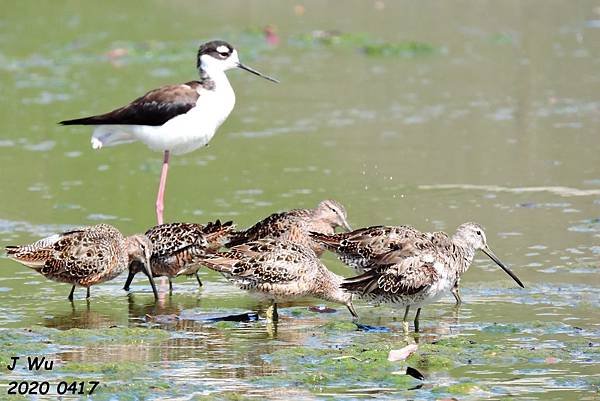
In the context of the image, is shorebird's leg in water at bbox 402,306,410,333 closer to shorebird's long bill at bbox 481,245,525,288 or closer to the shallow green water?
the shallow green water

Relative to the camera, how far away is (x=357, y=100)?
20.8 m

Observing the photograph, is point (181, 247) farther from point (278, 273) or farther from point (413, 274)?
point (413, 274)

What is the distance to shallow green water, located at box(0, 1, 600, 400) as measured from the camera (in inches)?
375

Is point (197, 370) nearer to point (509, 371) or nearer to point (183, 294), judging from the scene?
point (509, 371)

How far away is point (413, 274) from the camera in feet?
34.7

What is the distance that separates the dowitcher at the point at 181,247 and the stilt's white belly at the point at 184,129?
2.65 meters

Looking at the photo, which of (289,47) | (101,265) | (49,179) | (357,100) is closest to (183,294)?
(101,265)

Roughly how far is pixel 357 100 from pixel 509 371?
11802mm

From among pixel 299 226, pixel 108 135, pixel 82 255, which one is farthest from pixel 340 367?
pixel 108 135

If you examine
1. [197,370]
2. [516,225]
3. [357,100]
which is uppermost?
[357,100]

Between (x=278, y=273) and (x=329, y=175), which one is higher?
(x=329, y=175)

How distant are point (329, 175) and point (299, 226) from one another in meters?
3.94

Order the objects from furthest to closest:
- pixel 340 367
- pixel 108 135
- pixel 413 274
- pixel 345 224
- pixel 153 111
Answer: pixel 108 135, pixel 153 111, pixel 345 224, pixel 413 274, pixel 340 367

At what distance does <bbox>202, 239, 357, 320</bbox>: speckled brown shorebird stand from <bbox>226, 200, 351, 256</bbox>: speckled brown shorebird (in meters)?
1.00
